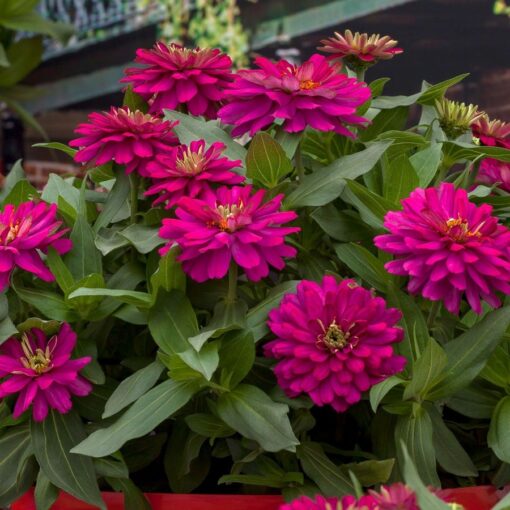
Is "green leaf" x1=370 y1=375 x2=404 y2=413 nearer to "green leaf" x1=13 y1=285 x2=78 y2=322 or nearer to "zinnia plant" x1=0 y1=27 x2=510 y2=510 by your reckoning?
"zinnia plant" x1=0 y1=27 x2=510 y2=510

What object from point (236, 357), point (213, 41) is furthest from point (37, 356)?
point (213, 41)

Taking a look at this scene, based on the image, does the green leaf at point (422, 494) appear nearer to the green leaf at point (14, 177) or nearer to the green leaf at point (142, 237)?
the green leaf at point (142, 237)

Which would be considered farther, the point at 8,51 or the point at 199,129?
the point at 8,51

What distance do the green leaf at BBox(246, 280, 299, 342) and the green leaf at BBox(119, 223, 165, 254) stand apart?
0.22ft

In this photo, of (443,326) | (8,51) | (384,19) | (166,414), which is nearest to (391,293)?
(443,326)

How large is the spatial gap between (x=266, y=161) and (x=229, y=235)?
0.09 metres

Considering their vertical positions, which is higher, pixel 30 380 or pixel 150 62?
pixel 150 62

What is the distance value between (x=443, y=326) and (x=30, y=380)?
241 millimetres

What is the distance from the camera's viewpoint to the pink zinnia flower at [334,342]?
0.49m

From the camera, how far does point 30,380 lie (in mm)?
541

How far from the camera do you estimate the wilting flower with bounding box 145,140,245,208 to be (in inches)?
22.0

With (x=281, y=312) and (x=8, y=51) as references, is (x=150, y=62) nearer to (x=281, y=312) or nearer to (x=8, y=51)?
(x=281, y=312)

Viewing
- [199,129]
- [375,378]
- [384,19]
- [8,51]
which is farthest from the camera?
[8,51]

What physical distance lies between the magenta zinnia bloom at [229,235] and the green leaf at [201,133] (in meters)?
0.10
